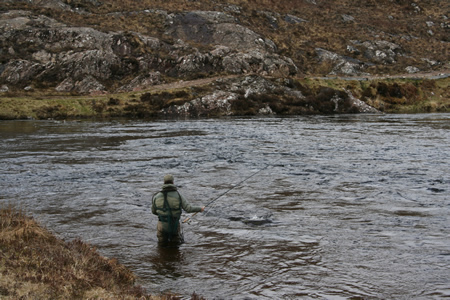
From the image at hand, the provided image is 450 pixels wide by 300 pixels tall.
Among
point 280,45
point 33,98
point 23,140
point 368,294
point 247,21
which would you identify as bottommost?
point 368,294

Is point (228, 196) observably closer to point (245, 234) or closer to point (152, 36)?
point (245, 234)

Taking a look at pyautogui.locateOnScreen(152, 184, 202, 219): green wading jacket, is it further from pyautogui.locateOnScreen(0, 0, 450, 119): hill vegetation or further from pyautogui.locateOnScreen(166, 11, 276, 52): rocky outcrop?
pyautogui.locateOnScreen(166, 11, 276, 52): rocky outcrop

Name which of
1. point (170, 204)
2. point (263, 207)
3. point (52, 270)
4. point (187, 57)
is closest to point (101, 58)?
point (187, 57)

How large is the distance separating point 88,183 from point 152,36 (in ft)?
188

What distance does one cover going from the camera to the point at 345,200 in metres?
16.2

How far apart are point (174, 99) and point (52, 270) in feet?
163

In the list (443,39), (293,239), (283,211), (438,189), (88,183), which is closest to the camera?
(293,239)

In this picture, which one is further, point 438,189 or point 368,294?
point 438,189

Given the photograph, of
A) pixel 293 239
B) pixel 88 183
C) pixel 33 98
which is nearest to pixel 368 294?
pixel 293 239

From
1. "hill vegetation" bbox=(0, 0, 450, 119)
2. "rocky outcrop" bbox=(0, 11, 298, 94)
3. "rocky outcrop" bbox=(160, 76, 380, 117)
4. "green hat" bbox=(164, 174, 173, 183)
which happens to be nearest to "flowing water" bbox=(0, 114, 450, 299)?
"green hat" bbox=(164, 174, 173, 183)

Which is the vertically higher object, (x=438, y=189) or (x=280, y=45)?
(x=280, y=45)

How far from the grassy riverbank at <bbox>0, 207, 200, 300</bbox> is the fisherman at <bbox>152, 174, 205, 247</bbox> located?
215cm

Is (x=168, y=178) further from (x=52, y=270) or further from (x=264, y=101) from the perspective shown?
(x=264, y=101)

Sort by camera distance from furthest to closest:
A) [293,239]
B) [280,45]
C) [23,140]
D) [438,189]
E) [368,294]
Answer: [280,45] < [23,140] < [438,189] < [293,239] < [368,294]
